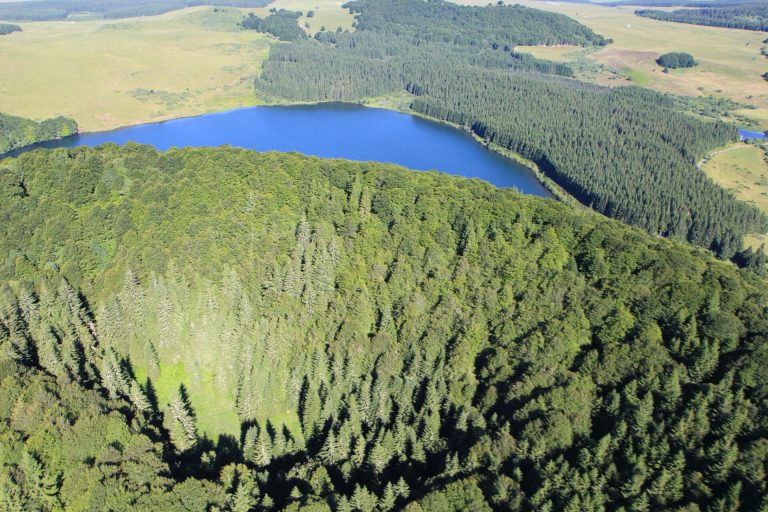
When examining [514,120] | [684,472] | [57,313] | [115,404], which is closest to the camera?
[684,472]

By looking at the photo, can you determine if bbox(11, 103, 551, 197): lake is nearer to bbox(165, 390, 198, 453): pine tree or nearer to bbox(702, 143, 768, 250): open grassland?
bbox(702, 143, 768, 250): open grassland

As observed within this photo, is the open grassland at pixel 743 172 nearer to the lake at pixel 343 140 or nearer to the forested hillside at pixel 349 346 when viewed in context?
the lake at pixel 343 140

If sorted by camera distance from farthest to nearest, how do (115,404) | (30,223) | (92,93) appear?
(92,93), (30,223), (115,404)

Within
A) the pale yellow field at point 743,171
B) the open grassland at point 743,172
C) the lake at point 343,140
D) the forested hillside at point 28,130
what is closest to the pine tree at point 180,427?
the lake at point 343,140

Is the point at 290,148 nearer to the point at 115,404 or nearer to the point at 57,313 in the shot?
the point at 57,313

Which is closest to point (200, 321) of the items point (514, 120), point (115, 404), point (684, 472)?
point (115, 404)

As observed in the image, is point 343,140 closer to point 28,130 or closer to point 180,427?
point 28,130

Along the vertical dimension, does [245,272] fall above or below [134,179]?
below
